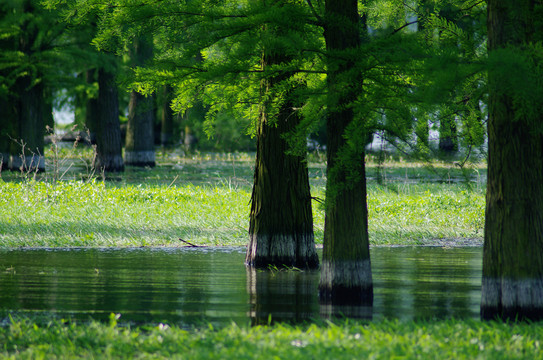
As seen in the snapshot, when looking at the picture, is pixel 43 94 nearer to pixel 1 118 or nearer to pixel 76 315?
pixel 1 118

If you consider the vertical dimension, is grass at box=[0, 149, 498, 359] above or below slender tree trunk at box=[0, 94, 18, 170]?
below

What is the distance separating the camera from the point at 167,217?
15602 mm

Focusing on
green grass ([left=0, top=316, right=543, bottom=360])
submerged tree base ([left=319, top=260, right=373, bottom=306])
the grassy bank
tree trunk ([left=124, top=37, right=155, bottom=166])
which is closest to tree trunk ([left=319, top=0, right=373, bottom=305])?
submerged tree base ([left=319, top=260, right=373, bottom=306])

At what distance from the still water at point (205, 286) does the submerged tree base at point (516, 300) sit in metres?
0.58

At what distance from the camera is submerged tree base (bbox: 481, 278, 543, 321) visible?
7.45 meters

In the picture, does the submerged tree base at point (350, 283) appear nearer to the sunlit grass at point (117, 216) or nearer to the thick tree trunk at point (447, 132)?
the thick tree trunk at point (447, 132)

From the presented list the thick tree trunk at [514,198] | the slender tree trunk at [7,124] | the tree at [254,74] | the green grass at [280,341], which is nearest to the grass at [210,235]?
the green grass at [280,341]

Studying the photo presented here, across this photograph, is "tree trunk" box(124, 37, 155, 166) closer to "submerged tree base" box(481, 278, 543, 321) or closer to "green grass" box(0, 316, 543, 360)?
"green grass" box(0, 316, 543, 360)

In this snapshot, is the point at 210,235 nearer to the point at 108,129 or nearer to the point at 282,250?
the point at 282,250

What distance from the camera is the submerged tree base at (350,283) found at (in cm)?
870

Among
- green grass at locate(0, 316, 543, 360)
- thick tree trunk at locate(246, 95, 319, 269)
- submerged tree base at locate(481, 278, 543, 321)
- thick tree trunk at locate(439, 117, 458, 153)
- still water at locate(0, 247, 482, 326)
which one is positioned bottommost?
still water at locate(0, 247, 482, 326)

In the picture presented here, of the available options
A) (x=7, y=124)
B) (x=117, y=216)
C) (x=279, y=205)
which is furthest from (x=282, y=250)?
(x=7, y=124)

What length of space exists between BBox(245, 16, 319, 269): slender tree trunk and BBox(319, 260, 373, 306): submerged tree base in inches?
92.9

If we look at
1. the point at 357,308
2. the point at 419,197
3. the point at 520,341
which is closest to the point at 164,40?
the point at 357,308
